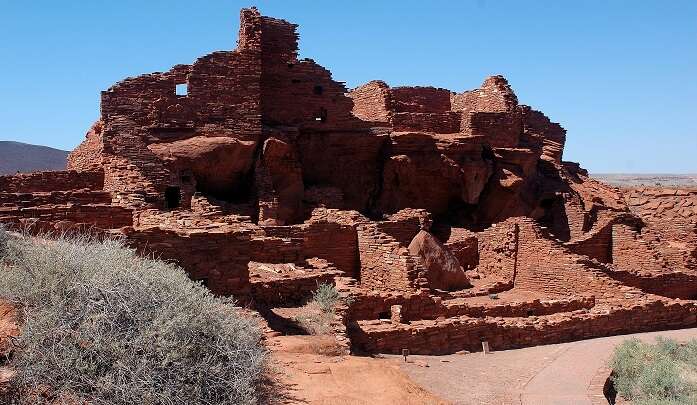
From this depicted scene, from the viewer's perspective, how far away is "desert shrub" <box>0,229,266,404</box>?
5.05 metres

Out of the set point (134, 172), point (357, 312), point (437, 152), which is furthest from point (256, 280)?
point (437, 152)

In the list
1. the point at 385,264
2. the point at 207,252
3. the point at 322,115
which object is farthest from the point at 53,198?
the point at 322,115

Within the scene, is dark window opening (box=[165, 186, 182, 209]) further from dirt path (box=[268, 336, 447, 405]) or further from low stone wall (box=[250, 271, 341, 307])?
dirt path (box=[268, 336, 447, 405])

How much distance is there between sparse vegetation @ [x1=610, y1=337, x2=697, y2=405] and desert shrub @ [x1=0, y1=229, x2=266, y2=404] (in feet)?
20.7

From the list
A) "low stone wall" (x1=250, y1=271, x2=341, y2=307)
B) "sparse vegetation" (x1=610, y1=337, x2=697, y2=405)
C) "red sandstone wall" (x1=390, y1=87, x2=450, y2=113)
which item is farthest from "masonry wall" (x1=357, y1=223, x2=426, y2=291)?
"red sandstone wall" (x1=390, y1=87, x2=450, y2=113)

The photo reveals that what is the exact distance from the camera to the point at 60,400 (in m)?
4.93

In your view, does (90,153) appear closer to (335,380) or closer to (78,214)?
(78,214)

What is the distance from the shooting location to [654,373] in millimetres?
10430

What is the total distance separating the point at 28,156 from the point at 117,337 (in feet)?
198

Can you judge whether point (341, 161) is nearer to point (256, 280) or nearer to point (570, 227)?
point (570, 227)

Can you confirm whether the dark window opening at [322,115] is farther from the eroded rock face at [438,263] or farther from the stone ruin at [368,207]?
the eroded rock face at [438,263]

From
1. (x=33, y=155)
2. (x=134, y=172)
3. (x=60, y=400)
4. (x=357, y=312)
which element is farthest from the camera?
(x=33, y=155)

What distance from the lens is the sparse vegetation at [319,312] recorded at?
955 centimetres

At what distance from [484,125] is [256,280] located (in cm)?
1170
